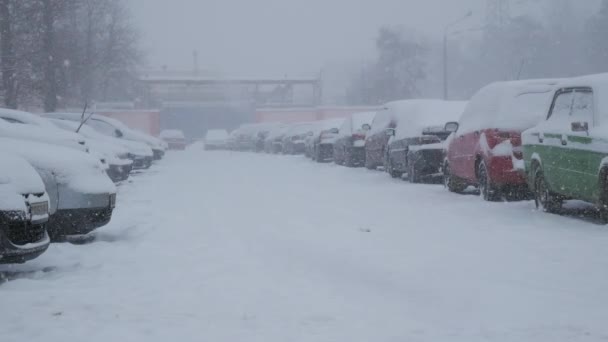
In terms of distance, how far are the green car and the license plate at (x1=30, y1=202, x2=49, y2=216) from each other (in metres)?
5.65

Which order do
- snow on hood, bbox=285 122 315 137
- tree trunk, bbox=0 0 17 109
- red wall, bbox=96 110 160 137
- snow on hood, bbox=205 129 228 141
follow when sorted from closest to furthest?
tree trunk, bbox=0 0 17 109, snow on hood, bbox=285 122 315 137, snow on hood, bbox=205 129 228 141, red wall, bbox=96 110 160 137

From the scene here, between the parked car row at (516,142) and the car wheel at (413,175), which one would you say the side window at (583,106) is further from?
the car wheel at (413,175)

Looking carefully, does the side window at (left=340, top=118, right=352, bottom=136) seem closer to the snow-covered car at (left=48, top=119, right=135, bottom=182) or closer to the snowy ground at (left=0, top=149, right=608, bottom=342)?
the snow-covered car at (left=48, top=119, right=135, bottom=182)

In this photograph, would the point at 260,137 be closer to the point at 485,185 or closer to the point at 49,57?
the point at 49,57

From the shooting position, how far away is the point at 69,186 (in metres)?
7.68

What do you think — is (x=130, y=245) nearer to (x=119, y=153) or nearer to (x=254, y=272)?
(x=254, y=272)

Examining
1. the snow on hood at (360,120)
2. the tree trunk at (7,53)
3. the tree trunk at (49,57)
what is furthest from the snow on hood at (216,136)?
the snow on hood at (360,120)

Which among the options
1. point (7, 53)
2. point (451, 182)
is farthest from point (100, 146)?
point (7, 53)

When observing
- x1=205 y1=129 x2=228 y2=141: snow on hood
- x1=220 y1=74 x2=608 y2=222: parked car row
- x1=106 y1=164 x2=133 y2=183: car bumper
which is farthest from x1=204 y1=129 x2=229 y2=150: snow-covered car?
x1=106 y1=164 x2=133 y2=183: car bumper

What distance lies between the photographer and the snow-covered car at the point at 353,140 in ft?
71.3

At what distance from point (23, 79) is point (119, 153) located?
40.2 feet

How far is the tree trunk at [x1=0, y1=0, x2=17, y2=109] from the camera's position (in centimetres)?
2531

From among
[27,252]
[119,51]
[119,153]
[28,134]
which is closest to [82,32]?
[119,51]

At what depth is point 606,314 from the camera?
5027 mm
